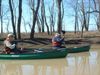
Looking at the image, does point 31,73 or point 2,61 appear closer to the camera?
point 31,73

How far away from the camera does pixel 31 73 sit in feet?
43.7

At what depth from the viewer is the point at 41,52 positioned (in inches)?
762

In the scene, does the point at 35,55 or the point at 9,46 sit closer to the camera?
the point at 9,46

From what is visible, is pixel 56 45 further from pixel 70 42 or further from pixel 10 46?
pixel 70 42

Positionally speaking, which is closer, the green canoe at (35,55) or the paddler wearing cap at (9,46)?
the paddler wearing cap at (9,46)

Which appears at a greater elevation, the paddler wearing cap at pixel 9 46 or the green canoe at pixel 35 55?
the paddler wearing cap at pixel 9 46

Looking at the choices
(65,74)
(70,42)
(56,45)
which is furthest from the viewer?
(70,42)

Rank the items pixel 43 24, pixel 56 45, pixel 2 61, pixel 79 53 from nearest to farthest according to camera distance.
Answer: pixel 2 61 < pixel 56 45 < pixel 79 53 < pixel 43 24

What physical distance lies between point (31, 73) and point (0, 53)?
257 inches

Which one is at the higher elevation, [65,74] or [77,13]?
[77,13]

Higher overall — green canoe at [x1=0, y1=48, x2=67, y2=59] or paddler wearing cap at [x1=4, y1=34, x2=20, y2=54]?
paddler wearing cap at [x1=4, y1=34, x2=20, y2=54]

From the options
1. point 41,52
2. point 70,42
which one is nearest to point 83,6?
point 70,42

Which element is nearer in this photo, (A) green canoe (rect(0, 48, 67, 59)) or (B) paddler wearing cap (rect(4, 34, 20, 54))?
(B) paddler wearing cap (rect(4, 34, 20, 54))

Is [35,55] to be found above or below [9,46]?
below
